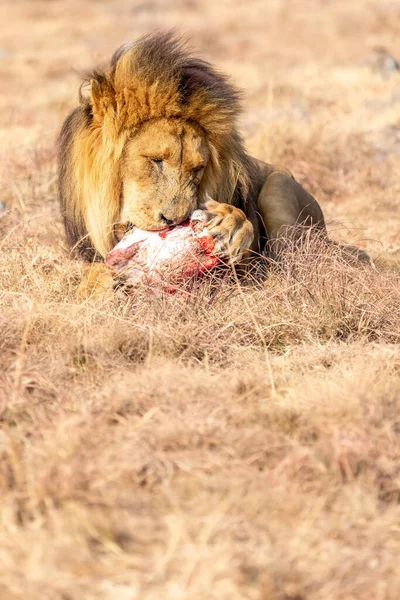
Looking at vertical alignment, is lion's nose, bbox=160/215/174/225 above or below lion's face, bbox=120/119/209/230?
below

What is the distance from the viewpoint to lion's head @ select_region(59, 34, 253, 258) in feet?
13.2

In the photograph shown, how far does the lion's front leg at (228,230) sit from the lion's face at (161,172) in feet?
0.37

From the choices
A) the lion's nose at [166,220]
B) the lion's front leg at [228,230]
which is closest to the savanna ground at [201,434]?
the lion's front leg at [228,230]

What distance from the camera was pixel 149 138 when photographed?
4043mm

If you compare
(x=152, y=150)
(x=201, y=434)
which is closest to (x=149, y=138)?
(x=152, y=150)

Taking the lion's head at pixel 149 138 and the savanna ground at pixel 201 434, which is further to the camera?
the lion's head at pixel 149 138

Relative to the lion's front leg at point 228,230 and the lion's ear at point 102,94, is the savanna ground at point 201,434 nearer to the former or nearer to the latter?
the lion's front leg at point 228,230

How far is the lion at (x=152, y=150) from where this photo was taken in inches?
159

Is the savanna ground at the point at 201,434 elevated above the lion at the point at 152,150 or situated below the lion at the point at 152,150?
below

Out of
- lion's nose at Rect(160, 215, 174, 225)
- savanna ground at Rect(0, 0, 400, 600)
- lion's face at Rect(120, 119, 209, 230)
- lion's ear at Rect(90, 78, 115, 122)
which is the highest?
lion's ear at Rect(90, 78, 115, 122)

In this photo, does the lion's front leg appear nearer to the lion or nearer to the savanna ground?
the lion

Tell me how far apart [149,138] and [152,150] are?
0.06m

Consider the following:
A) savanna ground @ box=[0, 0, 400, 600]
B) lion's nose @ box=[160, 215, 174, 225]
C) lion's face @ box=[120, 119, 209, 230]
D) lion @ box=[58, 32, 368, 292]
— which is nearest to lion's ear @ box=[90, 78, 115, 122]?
lion @ box=[58, 32, 368, 292]

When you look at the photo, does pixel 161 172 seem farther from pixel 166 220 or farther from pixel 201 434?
pixel 201 434
